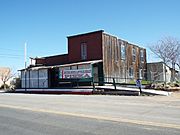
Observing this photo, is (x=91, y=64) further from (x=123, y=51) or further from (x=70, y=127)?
(x=70, y=127)

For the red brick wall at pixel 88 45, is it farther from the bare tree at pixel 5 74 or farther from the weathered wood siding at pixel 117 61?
the bare tree at pixel 5 74

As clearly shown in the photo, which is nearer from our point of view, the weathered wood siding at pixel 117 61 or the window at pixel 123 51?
the weathered wood siding at pixel 117 61

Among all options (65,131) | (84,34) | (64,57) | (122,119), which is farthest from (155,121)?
(64,57)

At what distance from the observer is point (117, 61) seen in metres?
37.2

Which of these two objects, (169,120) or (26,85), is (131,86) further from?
(169,120)

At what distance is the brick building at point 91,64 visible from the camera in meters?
33.7

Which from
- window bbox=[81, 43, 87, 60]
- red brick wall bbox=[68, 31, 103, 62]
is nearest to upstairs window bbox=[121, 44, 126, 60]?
red brick wall bbox=[68, 31, 103, 62]

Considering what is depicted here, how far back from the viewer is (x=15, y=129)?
9469 millimetres

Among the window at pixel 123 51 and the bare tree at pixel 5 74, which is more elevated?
the window at pixel 123 51

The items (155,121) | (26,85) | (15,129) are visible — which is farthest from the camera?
(26,85)

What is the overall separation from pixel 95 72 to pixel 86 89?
5715mm

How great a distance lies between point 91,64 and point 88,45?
4.46m

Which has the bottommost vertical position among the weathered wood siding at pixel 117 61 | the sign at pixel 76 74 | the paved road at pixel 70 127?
the paved road at pixel 70 127

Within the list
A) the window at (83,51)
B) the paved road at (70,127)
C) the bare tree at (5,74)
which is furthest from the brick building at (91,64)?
the bare tree at (5,74)
